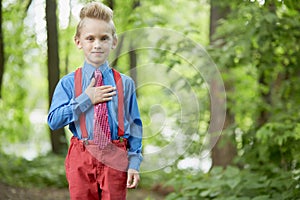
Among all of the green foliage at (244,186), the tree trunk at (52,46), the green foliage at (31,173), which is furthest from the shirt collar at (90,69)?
the green foliage at (31,173)

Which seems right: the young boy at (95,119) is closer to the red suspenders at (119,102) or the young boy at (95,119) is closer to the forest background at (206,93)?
the red suspenders at (119,102)

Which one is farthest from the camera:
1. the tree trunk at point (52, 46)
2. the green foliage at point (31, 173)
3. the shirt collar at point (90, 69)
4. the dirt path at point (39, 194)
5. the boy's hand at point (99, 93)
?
the green foliage at point (31, 173)

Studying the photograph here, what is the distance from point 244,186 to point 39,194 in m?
2.79

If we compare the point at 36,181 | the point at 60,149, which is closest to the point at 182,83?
the point at 36,181

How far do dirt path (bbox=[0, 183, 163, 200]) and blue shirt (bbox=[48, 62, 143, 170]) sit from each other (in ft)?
10.4

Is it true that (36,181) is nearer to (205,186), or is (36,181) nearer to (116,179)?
(205,186)

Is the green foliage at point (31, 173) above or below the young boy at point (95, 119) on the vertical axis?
below

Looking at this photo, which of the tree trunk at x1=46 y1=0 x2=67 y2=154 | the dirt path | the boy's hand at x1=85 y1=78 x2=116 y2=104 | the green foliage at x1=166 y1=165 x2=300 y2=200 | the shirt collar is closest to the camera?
the boy's hand at x1=85 y1=78 x2=116 y2=104

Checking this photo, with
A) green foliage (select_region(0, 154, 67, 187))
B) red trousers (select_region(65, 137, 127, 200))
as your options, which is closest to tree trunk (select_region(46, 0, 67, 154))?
green foliage (select_region(0, 154, 67, 187))

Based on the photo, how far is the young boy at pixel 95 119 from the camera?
7.80ft

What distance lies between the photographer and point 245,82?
909 centimetres

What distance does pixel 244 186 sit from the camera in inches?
184

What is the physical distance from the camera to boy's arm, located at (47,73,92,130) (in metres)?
2.32

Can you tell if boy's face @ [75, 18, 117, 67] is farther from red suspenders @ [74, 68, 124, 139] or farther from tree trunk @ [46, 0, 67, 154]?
tree trunk @ [46, 0, 67, 154]
